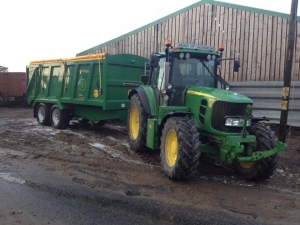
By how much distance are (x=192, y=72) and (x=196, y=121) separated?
1.20 m

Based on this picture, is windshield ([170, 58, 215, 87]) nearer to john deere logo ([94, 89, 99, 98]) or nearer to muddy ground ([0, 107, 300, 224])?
muddy ground ([0, 107, 300, 224])

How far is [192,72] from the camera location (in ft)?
22.6

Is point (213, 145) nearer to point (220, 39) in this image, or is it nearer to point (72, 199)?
point (72, 199)

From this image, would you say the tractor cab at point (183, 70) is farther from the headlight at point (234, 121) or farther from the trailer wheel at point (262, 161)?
the trailer wheel at point (262, 161)

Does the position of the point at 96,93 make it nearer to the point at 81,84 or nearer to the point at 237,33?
the point at 81,84

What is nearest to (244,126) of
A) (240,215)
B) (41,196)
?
(240,215)

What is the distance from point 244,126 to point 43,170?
3.95 m

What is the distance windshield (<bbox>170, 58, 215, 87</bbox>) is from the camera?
22.2 feet

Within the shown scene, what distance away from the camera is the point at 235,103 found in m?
5.82

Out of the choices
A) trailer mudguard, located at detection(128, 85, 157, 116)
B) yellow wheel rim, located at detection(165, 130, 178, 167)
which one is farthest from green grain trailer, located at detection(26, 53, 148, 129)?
yellow wheel rim, located at detection(165, 130, 178, 167)

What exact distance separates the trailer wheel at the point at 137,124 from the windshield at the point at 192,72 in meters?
1.26

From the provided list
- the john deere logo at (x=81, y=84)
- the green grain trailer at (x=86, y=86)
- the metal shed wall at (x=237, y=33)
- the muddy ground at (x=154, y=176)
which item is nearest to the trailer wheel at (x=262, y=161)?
the muddy ground at (x=154, y=176)

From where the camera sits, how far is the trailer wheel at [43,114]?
40.4 feet

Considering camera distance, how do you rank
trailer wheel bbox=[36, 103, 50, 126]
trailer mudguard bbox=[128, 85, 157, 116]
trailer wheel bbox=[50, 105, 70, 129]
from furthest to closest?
1. trailer wheel bbox=[36, 103, 50, 126]
2. trailer wheel bbox=[50, 105, 70, 129]
3. trailer mudguard bbox=[128, 85, 157, 116]
